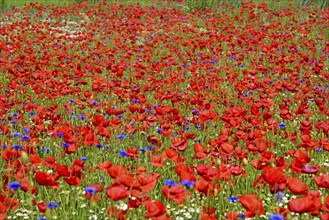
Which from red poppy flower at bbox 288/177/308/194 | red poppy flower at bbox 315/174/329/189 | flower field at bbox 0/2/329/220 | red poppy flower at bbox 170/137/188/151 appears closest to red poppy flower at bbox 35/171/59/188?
flower field at bbox 0/2/329/220

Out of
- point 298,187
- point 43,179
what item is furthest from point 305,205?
point 43,179

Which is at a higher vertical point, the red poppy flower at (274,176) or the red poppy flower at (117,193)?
the red poppy flower at (274,176)

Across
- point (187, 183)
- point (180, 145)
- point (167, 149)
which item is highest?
point (187, 183)

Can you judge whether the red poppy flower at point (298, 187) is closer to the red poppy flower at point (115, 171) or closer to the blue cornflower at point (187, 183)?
the blue cornflower at point (187, 183)

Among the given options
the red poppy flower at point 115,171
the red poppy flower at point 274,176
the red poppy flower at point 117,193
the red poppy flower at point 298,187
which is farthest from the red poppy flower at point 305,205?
the red poppy flower at point 115,171

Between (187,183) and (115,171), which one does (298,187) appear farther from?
(115,171)

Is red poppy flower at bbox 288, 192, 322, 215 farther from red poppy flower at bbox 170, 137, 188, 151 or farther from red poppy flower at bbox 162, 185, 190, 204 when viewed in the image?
red poppy flower at bbox 170, 137, 188, 151

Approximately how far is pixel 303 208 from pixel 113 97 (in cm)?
460

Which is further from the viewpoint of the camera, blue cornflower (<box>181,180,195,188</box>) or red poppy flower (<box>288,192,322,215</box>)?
blue cornflower (<box>181,180,195,188</box>)

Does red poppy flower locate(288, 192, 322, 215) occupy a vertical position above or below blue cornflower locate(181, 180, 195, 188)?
above

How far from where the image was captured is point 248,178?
3.52 m

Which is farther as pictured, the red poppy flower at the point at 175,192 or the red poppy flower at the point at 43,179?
the red poppy flower at the point at 43,179

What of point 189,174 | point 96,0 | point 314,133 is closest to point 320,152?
point 314,133

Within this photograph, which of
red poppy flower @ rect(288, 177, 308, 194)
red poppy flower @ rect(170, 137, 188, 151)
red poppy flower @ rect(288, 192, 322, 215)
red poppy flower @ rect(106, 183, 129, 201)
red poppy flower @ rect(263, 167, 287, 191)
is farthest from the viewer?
red poppy flower @ rect(170, 137, 188, 151)
